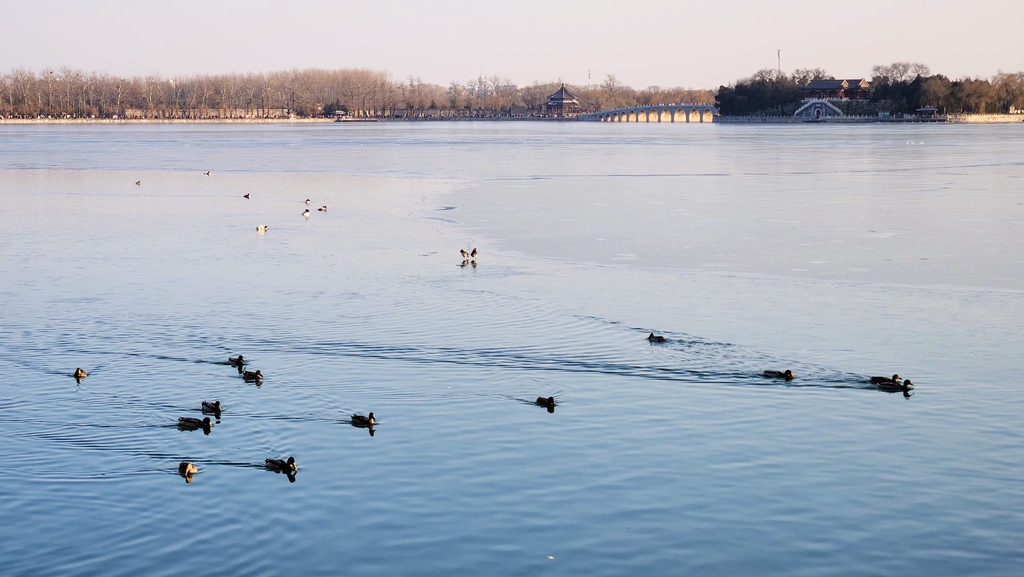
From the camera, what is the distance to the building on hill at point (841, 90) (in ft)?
513

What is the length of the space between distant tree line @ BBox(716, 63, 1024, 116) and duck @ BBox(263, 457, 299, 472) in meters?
148

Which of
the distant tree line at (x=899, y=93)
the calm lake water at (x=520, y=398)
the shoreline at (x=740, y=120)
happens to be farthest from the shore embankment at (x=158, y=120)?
the calm lake water at (x=520, y=398)

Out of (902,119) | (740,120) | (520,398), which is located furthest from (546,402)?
(740,120)

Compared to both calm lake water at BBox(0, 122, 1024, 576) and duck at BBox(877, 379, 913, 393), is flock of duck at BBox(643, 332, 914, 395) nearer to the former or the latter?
duck at BBox(877, 379, 913, 393)

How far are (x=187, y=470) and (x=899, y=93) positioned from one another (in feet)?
501

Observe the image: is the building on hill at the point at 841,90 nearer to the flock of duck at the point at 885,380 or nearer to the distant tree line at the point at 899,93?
the distant tree line at the point at 899,93

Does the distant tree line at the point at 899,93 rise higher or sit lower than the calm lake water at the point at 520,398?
higher

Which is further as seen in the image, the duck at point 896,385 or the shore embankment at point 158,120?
the shore embankment at point 158,120

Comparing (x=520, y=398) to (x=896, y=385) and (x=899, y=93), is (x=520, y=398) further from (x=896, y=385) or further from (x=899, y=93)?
(x=899, y=93)

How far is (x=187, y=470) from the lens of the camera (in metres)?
8.48

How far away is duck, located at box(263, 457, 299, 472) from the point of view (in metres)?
8.49

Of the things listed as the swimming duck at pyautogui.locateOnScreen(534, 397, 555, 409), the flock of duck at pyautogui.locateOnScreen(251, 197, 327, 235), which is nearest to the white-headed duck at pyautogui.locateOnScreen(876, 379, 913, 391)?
the swimming duck at pyautogui.locateOnScreen(534, 397, 555, 409)

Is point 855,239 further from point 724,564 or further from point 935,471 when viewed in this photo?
point 724,564

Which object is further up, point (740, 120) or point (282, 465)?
point (740, 120)
